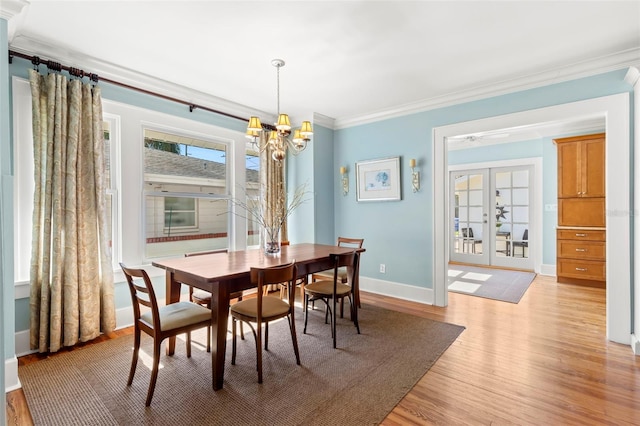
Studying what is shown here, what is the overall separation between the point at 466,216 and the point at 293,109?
14.5ft

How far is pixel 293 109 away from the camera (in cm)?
445

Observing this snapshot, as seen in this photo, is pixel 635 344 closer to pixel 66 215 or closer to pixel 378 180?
pixel 378 180

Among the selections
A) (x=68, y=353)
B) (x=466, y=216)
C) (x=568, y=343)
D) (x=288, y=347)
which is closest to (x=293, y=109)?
(x=288, y=347)

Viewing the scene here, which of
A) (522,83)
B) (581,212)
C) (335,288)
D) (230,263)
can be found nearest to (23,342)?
(230,263)

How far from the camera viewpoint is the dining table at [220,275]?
222 centimetres

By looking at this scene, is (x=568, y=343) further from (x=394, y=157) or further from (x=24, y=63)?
(x=24, y=63)

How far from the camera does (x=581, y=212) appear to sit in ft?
16.3

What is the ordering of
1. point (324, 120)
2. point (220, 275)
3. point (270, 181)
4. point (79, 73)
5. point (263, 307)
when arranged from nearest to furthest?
point (220, 275) < point (263, 307) < point (79, 73) < point (270, 181) < point (324, 120)

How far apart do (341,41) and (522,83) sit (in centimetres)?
207

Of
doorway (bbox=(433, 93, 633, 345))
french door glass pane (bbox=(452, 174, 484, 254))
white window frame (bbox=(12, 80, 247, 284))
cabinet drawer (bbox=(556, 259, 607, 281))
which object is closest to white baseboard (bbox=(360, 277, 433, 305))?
doorway (bbox=(433, 93, 633, 345))

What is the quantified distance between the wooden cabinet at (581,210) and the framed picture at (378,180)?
286cm

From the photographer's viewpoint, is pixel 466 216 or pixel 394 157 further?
pixel 466 216

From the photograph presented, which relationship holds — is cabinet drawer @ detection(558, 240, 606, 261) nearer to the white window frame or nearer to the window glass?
the window glass

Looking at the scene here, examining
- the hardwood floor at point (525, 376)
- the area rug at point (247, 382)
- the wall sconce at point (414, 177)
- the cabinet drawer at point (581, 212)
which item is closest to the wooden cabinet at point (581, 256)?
the cabinet drawer at point (581, 212)
